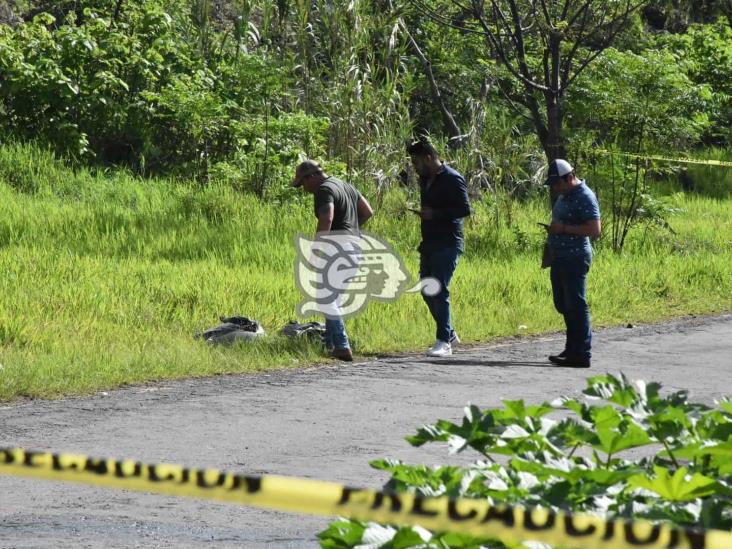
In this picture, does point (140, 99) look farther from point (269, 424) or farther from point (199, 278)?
point (269, 424)

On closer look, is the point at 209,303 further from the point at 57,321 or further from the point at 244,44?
the point at 244,44

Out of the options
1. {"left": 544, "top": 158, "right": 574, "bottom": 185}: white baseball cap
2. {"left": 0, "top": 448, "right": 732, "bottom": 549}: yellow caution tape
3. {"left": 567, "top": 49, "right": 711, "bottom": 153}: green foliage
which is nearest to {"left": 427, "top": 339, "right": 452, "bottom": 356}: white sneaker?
{"left": 544, "top": 158, "right": 574, "bottom": 185}: white baseball cap

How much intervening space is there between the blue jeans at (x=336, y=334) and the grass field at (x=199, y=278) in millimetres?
170

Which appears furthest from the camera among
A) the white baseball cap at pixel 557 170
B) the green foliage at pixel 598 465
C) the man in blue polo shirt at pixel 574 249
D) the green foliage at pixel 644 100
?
the green foliage at pixel 644 100

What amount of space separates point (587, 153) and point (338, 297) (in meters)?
8.32

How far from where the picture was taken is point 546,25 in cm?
1777

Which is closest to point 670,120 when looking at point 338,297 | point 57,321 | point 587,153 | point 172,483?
point 587,153

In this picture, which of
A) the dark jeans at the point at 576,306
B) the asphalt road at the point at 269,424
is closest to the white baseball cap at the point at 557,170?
the dark jeans at the point at 576,306

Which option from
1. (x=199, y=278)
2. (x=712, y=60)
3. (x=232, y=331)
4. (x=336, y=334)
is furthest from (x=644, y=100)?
(x=712, y=60)

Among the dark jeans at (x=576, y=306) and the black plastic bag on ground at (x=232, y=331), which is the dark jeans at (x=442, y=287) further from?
the black plastic bag on ground at (x=232, y=331)

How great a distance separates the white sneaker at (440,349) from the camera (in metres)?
11.5

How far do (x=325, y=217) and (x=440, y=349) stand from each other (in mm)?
1536

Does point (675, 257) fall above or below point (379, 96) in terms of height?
below

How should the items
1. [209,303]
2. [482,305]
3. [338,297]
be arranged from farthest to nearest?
[482,305], [209,303], [338,297]
